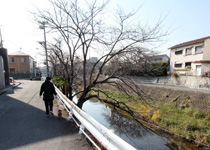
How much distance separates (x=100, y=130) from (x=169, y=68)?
28145 mm

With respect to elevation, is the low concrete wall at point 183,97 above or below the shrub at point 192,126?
above

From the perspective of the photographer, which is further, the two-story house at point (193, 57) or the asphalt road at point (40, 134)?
the two-story house at point (193, 57)

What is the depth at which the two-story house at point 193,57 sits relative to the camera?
19431 millimetres

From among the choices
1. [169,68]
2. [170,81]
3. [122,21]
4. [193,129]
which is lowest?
[193,129]

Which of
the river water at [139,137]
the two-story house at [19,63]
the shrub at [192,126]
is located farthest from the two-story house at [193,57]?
the two-story house at [19,63]

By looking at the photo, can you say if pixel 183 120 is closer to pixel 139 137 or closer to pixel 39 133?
pixel 139 137

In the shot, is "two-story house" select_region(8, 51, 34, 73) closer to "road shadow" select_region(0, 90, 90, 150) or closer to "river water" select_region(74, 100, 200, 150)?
"river water" select_region(74, 100, 200, 150)

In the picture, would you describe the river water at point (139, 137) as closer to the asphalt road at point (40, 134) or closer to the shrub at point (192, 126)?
the shrub at point (192, 126)

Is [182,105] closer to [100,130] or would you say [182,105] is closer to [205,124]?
[205,124]

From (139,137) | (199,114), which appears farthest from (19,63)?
(199,114)

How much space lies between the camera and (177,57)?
26141 millimetres

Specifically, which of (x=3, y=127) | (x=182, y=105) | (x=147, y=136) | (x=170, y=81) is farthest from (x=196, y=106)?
(x=3, y=127)

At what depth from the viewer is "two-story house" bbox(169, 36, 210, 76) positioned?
19431mm

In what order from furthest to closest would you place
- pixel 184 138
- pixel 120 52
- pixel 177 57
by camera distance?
pixel 177 57
pixel 184 138
pixel 120 52
